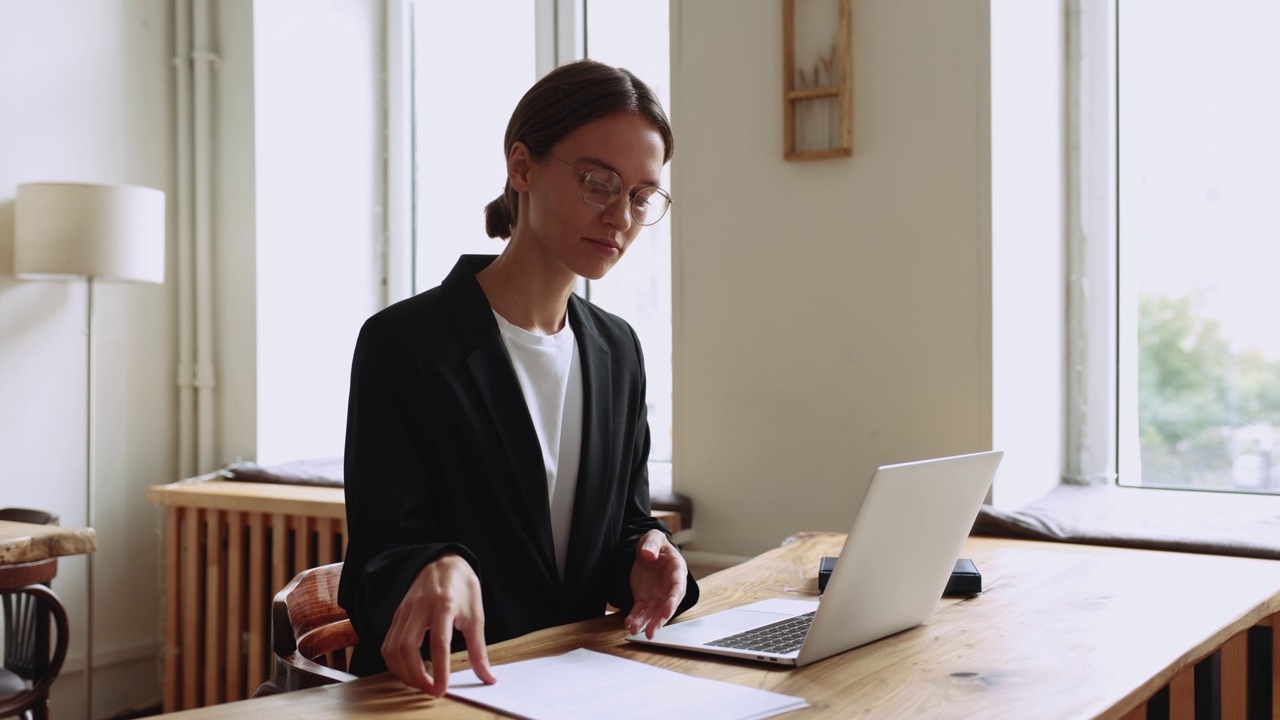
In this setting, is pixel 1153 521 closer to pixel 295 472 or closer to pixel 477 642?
pixel 477 642

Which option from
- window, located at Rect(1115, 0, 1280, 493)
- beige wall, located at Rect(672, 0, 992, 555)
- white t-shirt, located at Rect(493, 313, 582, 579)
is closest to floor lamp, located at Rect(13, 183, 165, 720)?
beige wall, located at Rect(672, 0, 992, 555)

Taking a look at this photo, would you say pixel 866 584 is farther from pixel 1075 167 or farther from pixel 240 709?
pixel 1075 167

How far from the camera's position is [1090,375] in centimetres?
257

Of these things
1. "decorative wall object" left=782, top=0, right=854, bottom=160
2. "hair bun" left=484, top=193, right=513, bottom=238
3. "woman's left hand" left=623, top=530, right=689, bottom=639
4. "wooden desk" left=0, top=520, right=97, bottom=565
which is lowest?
"wooden desk" left=0, top=520, right=97, bottom=565

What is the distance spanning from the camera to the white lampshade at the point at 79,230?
2861 millimetres

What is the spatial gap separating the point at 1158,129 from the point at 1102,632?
5.46 feet

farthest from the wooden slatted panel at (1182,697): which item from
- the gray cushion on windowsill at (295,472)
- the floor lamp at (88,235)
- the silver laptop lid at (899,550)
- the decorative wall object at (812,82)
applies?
the floor lamp at (88,235)

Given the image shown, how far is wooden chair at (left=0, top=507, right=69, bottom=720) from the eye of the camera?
2266 mm

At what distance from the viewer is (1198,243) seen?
8.15 ft

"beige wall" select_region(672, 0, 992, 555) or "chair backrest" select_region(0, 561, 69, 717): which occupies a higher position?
"beige wall" select_region(672, 0, 992, 555)

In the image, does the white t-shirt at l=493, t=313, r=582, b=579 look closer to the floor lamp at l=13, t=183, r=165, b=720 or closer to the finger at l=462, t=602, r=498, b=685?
the finger at l=462, t=602, r=498, b=685

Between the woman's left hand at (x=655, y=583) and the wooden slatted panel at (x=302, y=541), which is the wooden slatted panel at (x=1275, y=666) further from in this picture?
the wooden slatted panel at (x=302, y=541)

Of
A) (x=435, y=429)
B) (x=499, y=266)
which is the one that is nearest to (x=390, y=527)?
(x=435, y=429)

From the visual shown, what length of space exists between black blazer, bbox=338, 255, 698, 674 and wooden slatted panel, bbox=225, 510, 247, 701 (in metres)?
1.90
